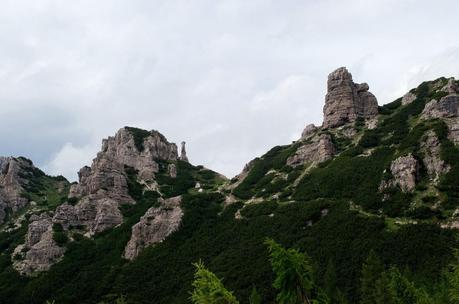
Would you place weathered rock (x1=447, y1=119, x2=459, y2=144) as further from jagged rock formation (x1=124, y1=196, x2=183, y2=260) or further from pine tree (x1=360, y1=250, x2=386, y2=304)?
jagged rock formation (x1=124, y1=196, x2=183, y2=260)

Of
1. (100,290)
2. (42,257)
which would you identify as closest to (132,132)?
(42,257)

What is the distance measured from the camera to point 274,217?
104 m

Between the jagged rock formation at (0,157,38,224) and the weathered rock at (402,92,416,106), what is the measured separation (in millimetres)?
134482

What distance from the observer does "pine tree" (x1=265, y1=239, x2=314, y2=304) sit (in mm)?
27094

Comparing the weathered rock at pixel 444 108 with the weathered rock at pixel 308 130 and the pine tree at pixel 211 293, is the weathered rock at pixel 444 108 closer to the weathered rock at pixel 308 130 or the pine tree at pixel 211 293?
the weathered rock at pixel 308 130

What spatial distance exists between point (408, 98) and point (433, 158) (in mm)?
55781

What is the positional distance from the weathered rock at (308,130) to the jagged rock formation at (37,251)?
85941 mm

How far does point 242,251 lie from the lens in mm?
93625

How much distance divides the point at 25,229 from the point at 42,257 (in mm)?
28641

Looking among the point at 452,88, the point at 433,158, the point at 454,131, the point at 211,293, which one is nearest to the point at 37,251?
the point at 433,158

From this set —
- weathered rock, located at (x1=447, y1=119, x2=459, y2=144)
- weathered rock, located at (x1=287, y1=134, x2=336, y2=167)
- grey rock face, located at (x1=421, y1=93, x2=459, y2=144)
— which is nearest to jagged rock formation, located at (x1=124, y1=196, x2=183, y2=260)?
weathered rock, located at (x1=287, y1=134, x2=336, y2=167)

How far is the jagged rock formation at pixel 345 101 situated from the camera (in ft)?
487

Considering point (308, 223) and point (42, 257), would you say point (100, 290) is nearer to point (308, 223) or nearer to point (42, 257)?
point (42, 257)

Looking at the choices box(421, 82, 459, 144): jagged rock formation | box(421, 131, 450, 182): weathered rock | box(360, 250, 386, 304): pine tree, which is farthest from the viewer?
box(421, 82, 459, 144): jagged rock formation
